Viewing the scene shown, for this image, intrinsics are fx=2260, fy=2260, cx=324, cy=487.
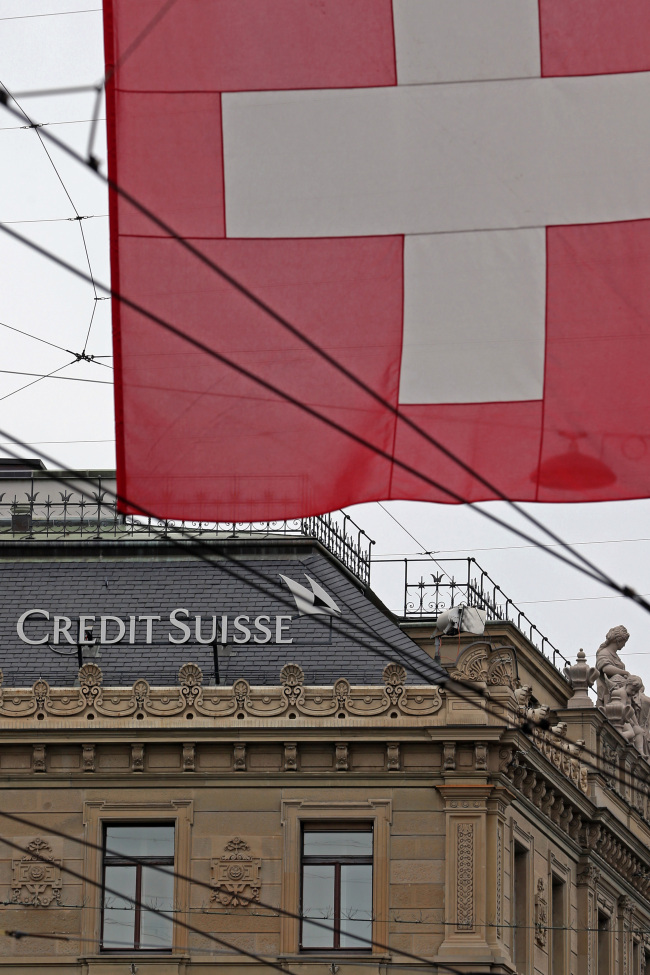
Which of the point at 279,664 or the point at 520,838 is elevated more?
the point at 279,664

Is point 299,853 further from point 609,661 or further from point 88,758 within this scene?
point 609,661

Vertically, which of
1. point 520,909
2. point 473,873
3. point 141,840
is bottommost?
point 520,909

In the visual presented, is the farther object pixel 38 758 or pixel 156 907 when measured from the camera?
pixel 38 758

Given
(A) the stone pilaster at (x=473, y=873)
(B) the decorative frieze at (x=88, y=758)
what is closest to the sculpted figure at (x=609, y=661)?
(A) the stone pilaster at (x=473, y=873)

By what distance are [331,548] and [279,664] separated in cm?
623

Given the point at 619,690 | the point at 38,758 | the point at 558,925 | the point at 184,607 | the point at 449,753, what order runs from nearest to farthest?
the point at 449,753, the point at 38,758, the point at 184,607, the point at 558,925, the point at 619,690

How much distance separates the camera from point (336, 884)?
1764 inches

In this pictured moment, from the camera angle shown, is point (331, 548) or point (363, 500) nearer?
point (363, 500)

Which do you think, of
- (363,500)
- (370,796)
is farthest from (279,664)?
(363,500)

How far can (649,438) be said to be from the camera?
1719 centimetres

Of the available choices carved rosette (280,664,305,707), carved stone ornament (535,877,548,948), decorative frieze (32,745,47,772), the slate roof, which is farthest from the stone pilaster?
decorative frieze (32,745,47,772)

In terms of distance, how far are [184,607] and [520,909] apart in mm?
9788

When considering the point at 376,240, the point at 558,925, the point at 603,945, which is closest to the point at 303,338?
the point at 376,240

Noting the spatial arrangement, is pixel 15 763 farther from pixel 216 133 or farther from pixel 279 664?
pixel 216 133
